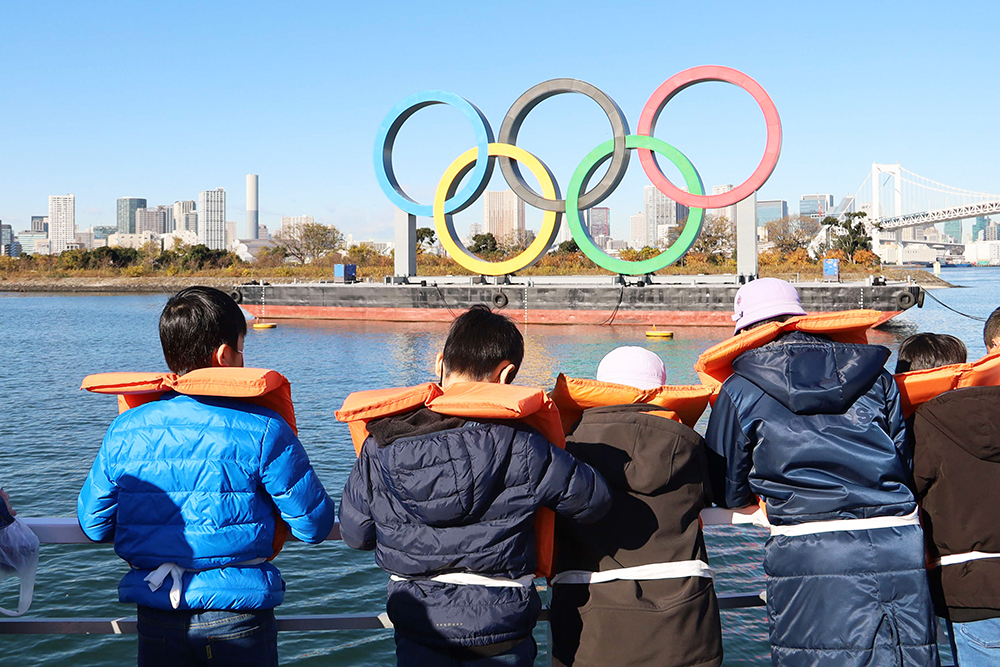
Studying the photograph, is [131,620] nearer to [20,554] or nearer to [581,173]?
[20,554]

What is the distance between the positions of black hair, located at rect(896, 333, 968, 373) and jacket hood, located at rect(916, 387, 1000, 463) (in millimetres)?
380

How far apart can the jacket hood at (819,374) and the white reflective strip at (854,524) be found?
25 cm

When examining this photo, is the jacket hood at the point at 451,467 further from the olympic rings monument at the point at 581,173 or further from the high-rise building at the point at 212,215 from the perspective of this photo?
the high-rise building at the point at 212,215

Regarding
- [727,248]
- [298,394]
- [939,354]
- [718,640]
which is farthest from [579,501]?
[727,248]

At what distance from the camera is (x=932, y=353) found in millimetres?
2244

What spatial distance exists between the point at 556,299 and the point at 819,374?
19.7 metres

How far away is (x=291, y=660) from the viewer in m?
3.77

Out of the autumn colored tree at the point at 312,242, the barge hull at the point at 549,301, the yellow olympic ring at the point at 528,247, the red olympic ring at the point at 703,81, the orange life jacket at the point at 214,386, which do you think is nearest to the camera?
the orange life jacket at the point at 214,386

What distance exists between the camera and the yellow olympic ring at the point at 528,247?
20.5 m

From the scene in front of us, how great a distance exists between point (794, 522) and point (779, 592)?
0.17 m

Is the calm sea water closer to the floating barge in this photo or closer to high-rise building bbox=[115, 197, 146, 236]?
the floating barge

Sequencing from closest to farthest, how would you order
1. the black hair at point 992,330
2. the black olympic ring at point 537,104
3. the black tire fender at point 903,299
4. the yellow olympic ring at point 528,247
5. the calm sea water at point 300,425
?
the black hair at point 992,330
the calm sea water at point 300,425
the black tire fender at point 903,299
the black olympic ring at point 537,104
the yellow olympic ring at point 528,247

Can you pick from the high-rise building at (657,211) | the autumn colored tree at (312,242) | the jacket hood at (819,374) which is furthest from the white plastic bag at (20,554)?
the high-rise building at (657,211)

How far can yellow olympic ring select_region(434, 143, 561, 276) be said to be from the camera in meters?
20.5
